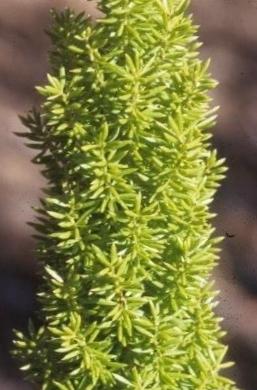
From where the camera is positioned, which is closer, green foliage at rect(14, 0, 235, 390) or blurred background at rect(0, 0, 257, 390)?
green foliage at rect(14, 0, 235, 390)

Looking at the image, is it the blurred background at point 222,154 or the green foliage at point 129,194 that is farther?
the blurred background at point 222,154

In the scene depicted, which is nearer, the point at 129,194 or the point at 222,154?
the point at 129,194

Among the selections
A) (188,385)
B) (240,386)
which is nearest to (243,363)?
(240,386)

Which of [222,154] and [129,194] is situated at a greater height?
[222,154]
